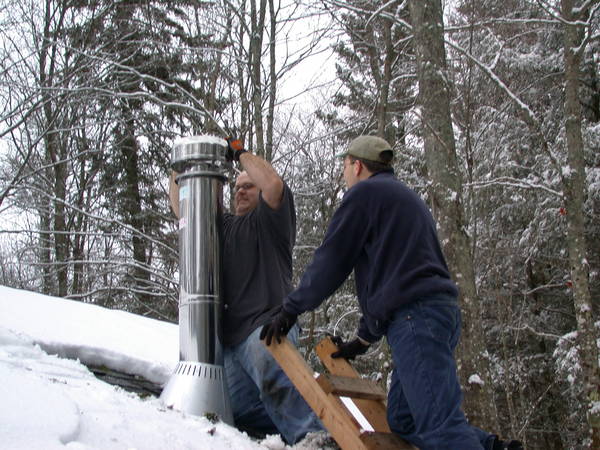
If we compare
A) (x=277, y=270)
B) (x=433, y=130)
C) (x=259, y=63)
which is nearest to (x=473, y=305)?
(x=433, y=130)

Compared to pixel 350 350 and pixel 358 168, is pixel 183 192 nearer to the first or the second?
pixel 358 168

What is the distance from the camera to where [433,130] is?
202 inches

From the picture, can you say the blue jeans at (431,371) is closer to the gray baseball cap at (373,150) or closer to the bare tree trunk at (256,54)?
the gray baseball cap at (373,150)

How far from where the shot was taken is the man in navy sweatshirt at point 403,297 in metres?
2.50

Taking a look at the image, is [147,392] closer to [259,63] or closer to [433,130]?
[433,130]

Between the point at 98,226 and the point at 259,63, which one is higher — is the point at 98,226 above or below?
below

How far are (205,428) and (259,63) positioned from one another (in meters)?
7.42

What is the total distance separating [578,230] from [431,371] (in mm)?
6463

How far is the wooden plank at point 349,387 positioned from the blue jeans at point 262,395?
0.96ft

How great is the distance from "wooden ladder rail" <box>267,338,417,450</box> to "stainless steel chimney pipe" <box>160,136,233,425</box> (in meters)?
0.48

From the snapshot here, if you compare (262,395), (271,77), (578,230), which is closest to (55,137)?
(271,77)

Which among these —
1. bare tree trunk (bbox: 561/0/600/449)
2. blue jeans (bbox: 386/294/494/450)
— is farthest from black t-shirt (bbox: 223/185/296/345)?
bare tree trunk (bbox: 561/0/600/449)

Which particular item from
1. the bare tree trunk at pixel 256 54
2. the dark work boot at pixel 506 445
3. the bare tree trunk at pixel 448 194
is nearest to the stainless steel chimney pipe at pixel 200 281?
the dark work boot at pixel 506 445

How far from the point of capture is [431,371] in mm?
2504
